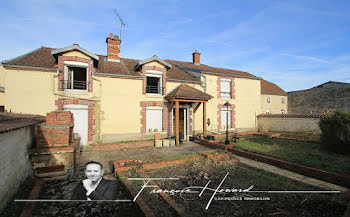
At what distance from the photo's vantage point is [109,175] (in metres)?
5.84

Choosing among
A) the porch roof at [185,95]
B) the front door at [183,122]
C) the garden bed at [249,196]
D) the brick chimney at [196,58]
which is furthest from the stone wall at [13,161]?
the brick chimney at [196,58]

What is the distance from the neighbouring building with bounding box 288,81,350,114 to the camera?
2138 cm

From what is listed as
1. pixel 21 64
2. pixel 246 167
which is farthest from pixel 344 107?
pixel 21 64

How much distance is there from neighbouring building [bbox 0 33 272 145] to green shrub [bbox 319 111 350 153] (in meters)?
5.16

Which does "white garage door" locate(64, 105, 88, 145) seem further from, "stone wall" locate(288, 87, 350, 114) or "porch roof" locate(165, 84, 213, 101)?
"stone wall" locate(288, 87, 350, 114)

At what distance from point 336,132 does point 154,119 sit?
1014 centimetres

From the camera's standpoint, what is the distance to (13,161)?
4.02m

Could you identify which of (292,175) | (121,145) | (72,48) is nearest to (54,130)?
(121,145)

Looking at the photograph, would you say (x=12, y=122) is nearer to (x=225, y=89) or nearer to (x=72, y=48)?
(x=72, y=48)

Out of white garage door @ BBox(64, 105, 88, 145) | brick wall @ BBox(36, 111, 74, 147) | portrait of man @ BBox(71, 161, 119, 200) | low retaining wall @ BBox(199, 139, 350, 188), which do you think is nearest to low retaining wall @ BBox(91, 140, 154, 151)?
white garage door @ BBox(64, 105, 88, 145)

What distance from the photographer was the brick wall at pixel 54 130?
5.35 m

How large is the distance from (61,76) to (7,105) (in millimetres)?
2968

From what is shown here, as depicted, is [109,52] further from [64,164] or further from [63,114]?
[64,164]

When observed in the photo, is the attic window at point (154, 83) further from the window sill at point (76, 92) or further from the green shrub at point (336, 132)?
the green shrub at point (336, 132)
